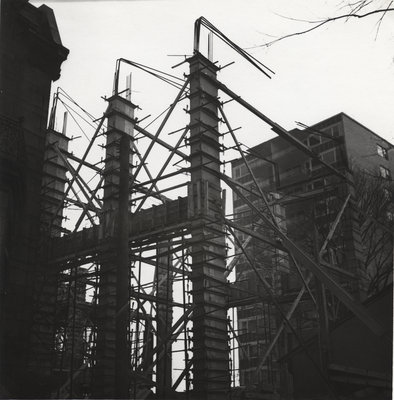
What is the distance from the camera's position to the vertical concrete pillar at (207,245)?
15328mm

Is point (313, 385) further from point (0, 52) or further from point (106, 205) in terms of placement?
point (0, 52)

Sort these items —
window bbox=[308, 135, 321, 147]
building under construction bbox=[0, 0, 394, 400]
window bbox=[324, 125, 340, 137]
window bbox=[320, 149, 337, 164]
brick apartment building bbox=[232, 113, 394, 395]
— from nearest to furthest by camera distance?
building under construction bbox=[0, 0, 394, 400]
brick apartment building bbox=[232, 113, 394, 395]
window bbox=[324, 125, 340, 137]
window bbox=[320, 149, 337, 164]
window bbox=[308, 135, 321, 147]

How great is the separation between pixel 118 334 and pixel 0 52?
9.45 meters

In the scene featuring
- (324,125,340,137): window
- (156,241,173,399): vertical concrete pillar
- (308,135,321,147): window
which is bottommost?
(156,241,173,399): vertical concrete pillar

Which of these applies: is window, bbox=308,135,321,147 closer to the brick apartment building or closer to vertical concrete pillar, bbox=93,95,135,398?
the brick apartment building

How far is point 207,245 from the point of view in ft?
54.4

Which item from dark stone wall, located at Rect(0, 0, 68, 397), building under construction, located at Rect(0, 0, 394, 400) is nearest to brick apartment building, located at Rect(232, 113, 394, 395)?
building under construction, located at Rect(0, 0, 394, 400)

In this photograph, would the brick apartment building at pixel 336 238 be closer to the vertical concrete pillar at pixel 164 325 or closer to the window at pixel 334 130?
the vertical concrete pillar at pixel 164 325

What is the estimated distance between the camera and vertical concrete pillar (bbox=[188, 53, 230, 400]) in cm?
1533

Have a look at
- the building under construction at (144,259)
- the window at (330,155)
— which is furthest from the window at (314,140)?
the building under construction at (144,259)

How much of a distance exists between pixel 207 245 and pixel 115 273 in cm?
527

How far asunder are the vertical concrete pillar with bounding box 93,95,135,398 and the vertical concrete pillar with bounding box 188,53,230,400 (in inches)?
90.2

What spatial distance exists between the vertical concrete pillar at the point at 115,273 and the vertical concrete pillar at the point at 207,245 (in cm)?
229

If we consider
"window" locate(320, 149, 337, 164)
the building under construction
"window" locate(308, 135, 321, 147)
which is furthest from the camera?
"window" locate(308, 135, 321, 147)
